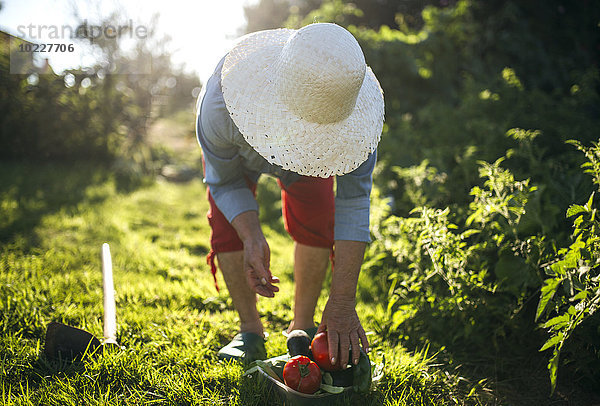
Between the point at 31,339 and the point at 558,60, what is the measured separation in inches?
219

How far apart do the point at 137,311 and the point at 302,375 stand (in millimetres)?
1238

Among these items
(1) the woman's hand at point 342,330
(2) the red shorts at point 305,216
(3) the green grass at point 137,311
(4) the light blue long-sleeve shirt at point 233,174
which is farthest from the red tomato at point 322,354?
(2) the red shorts at point 305,216

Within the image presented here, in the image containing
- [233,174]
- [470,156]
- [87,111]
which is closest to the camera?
[233,174]

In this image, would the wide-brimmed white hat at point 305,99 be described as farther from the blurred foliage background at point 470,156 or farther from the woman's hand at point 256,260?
the blurred foliage background at point 470,156

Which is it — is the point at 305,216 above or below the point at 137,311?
above

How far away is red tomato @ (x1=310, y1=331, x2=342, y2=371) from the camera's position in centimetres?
184

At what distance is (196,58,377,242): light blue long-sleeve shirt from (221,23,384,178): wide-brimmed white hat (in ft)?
0.67

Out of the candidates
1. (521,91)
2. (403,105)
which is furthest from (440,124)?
(403,105)

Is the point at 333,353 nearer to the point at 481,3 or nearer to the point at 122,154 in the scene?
the point at 122,154

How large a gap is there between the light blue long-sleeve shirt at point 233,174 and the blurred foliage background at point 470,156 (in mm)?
397

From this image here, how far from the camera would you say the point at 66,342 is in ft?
6.66

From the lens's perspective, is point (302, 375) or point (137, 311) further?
point (137, 311)

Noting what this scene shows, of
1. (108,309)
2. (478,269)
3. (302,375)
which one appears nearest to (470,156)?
(478,269)

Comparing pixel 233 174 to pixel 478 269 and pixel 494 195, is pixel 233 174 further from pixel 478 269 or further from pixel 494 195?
pixel 494 195
